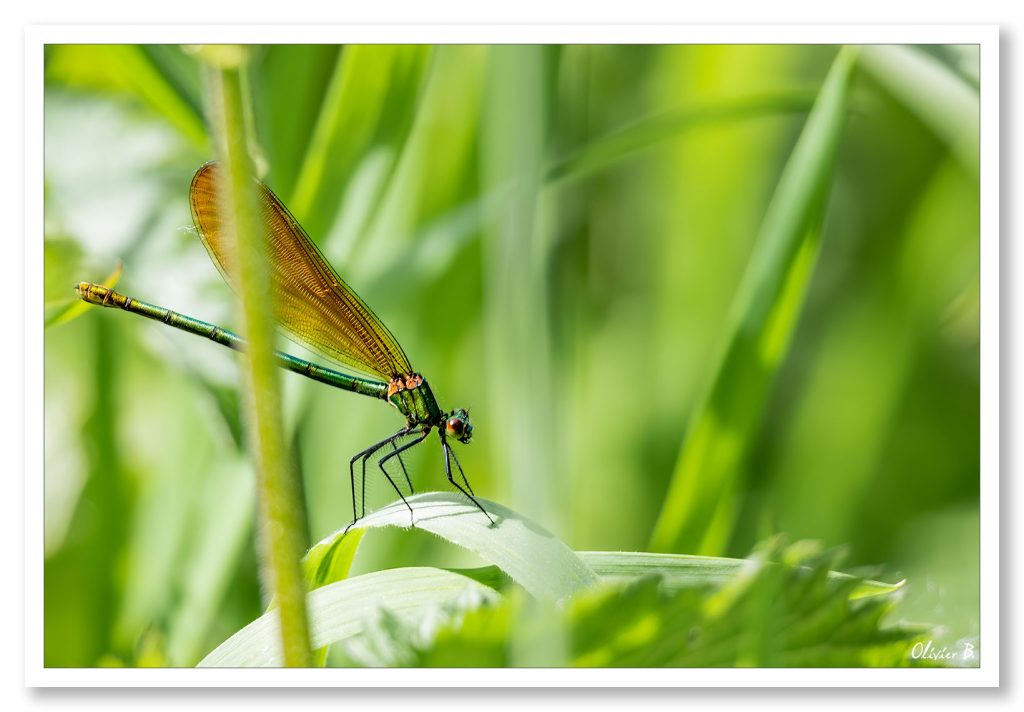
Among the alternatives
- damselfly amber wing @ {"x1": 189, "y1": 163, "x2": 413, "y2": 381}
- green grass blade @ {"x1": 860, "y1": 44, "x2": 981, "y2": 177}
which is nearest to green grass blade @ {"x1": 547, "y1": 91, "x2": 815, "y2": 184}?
green grass blade @ {"x1": 860, "y1": 44, "x2": 981, "y2": 177}

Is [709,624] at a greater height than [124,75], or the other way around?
[124,75]

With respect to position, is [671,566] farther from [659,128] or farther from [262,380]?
[262,380]

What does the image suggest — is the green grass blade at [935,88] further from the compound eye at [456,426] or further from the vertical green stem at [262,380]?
the vertical green stem at [262,380]

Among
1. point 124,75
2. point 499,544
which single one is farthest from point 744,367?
point 124,75
